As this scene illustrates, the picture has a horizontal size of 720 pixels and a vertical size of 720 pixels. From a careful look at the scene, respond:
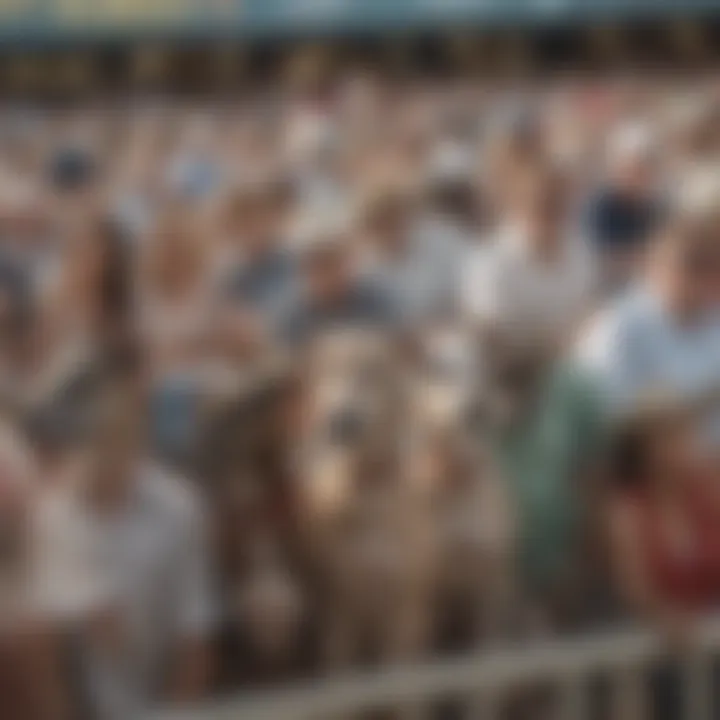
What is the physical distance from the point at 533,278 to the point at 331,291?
0.15 m

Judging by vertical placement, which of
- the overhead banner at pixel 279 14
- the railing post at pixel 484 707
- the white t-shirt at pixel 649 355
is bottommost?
the railing post at pixel 484 707

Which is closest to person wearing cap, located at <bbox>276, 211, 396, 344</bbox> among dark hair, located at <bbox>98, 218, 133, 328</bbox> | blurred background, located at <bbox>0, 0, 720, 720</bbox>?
blurred background, located at <bbox>0, 0, 720, 720</bbox>

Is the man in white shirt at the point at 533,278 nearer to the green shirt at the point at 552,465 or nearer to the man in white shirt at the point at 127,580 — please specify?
the green shirt at the point at 552,465

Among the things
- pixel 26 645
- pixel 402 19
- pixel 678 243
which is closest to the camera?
pixel 26 645

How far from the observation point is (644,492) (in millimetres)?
1105

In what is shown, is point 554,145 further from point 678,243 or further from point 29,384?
point 29,384

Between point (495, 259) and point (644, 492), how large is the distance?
239mm

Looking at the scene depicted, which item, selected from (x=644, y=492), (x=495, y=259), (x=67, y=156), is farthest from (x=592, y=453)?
(x=67, y=156)

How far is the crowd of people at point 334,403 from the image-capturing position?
39.7 inches

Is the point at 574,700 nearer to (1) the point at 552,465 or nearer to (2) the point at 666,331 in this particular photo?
(1) the point at 552,465

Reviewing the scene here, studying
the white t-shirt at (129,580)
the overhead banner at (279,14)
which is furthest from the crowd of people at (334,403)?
the overhead banner at (279,14)

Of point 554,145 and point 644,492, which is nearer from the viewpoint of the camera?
point 644,492

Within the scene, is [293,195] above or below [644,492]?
above

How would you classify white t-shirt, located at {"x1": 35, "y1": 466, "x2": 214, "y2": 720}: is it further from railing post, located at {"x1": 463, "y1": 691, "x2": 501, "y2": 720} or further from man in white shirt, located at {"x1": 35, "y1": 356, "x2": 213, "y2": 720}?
railing post, located at {"x1": 463, "y1": 691, "x2": 501, "y2": 720}
